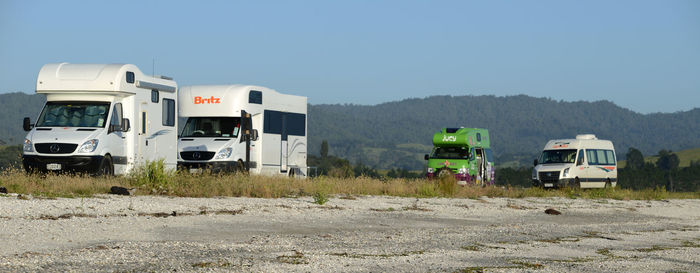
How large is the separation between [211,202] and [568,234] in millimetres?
7274

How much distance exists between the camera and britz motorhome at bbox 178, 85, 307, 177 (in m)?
27.4

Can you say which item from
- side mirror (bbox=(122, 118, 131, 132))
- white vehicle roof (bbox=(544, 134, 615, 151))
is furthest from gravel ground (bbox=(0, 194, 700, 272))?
white vehicle roof (bbox=(544, 134, 615, 151))

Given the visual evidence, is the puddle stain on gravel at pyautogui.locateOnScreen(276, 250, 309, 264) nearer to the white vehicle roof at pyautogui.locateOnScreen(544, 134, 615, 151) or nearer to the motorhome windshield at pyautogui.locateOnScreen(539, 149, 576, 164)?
the motorhome windshield at pyautogui.locateOnScreen(539, 149, 576, 164)

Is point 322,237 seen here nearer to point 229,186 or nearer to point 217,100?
point 229,186

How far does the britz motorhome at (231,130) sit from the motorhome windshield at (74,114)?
397cm

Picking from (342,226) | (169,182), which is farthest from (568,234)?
(169,182)

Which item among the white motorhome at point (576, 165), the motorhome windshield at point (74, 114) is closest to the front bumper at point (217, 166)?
the motorhome windshield at point (74, 114)

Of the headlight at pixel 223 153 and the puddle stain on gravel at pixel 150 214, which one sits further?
the headlight at pixel 223 153

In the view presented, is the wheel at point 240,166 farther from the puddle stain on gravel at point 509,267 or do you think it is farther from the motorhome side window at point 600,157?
the puddle stain on gravel at point 509,267

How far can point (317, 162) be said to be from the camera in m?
85.4

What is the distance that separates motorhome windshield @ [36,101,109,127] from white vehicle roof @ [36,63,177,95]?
0.36 m

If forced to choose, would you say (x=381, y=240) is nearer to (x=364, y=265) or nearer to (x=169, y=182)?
(x=364, y=265)

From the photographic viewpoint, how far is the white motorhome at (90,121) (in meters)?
22.7

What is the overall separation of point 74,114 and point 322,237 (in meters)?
11.7
